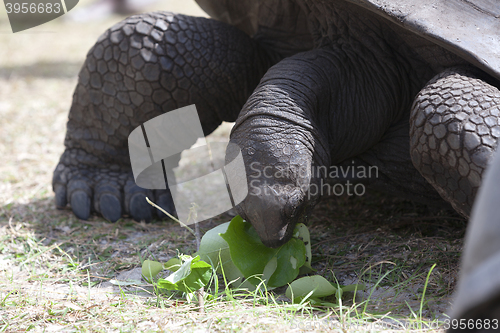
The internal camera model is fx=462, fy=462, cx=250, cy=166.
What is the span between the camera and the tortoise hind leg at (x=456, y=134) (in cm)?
140

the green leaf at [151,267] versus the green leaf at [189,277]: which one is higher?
the green leaf at [189,277]

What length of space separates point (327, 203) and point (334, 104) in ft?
2.50

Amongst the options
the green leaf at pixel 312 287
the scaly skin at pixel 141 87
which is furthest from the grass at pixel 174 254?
the scaly skin at pixel 141 87

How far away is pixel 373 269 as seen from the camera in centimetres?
174

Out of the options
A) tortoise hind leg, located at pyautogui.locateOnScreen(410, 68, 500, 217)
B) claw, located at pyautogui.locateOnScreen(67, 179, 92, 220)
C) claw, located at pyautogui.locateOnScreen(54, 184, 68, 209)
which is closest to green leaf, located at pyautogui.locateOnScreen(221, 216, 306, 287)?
tortoise hind leg, located at pyautogui.locateOnScreen(410, 68, 500, 217)

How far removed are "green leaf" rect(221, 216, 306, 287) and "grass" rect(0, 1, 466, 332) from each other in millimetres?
71

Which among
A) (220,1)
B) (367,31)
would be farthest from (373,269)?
(220,1)

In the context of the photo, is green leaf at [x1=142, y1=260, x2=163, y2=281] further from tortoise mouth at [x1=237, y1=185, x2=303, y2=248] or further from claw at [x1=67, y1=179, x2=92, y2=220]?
claw at [x1=67, y1=179, x2=92, y2=220]

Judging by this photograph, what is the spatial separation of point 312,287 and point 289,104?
0.65m

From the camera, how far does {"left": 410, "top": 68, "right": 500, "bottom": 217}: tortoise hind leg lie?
140 centimetres

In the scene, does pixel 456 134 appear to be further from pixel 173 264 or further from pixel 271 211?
pixel 173 264

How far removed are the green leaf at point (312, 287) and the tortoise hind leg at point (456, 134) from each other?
50cm

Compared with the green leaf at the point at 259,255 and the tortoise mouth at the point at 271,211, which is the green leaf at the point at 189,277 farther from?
the tortoise mouth at the point at 271,211

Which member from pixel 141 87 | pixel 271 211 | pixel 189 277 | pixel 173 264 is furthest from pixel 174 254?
pixel 141 87
